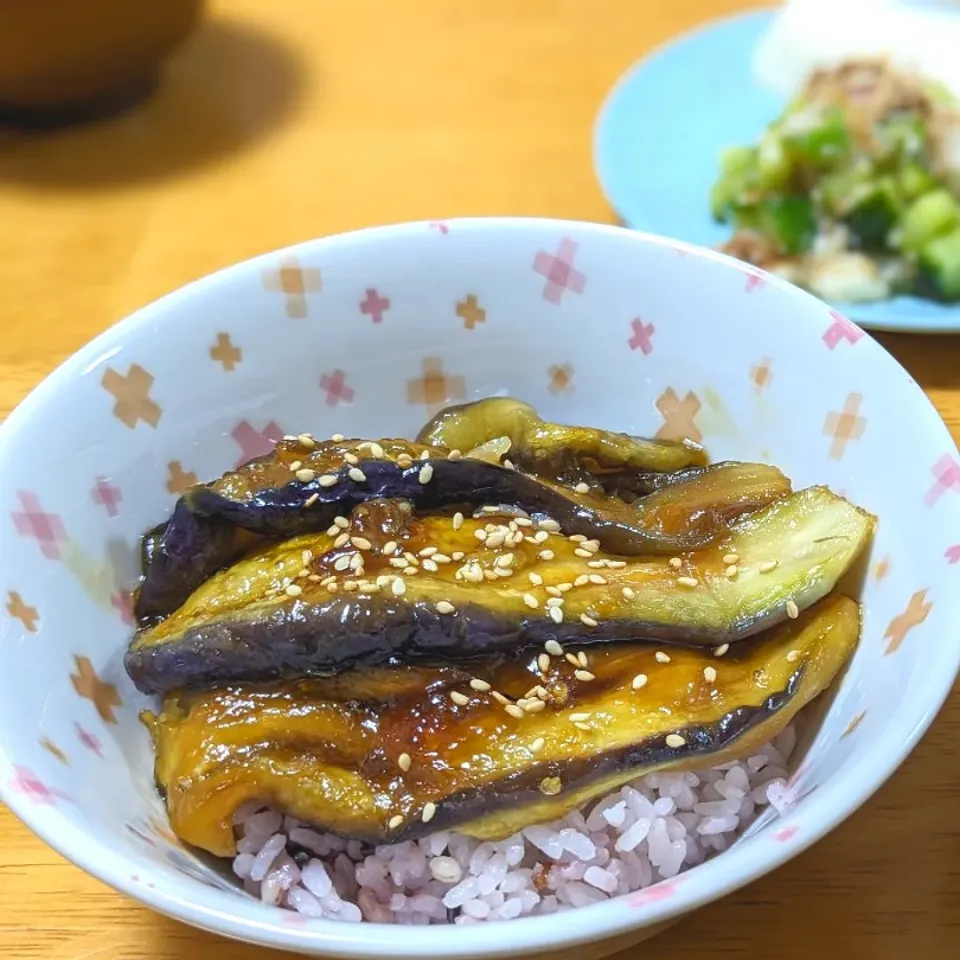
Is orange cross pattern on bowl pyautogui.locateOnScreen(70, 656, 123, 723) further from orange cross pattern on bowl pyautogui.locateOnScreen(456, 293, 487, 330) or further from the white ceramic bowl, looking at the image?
orange cross pattern on bowl pyautogui.locateOnScreen(456, 293, 487, 330)

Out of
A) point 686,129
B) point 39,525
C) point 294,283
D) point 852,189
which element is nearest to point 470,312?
point 294,283

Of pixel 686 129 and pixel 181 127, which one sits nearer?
pixel 686 129

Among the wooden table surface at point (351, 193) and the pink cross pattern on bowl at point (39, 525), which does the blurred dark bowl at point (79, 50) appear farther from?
the pink cross pattern on bowl at point (39, 525)

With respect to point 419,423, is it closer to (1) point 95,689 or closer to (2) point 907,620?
(1) point 95,689

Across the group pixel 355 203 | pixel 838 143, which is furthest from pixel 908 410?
pixel 355 203

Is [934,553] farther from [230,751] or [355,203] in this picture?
[355,203]

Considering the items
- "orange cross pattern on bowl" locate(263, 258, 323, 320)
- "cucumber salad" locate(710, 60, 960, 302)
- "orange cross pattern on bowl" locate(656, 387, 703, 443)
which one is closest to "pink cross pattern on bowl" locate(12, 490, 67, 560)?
"orange cross pattern on bowl" locate(263, 258, 323, 320)

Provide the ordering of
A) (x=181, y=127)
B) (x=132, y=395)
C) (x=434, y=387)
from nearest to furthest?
(x=132, y=395) < (x=434, y=387) < (x=181, y=127)
